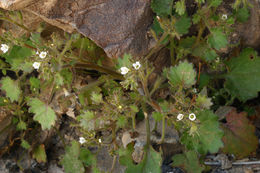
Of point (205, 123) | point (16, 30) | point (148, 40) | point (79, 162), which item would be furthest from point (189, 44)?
point (16, 30)

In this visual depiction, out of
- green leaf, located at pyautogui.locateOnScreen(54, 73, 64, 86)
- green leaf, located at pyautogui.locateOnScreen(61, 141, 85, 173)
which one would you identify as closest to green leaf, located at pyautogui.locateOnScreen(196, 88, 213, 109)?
green leaf, located at pyautogui.locateOnScreen(54, 73, 64, 86)

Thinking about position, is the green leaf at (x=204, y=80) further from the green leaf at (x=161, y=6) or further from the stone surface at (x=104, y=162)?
the stone surface at (x=104, y=162)

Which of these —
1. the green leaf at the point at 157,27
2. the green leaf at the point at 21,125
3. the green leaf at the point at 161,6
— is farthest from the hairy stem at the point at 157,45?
the green leaf at the point at 21,125

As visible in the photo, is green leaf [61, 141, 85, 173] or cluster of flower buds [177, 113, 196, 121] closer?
cluster of flower buds [177, 113, 196, 121]

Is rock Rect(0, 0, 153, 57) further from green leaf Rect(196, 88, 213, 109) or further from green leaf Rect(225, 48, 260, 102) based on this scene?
green leaf Rect(225, 48, 260, 102)

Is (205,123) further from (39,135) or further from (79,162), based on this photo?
(39,135)

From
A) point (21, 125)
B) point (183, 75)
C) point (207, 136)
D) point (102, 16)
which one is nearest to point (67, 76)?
point (102, 16)
